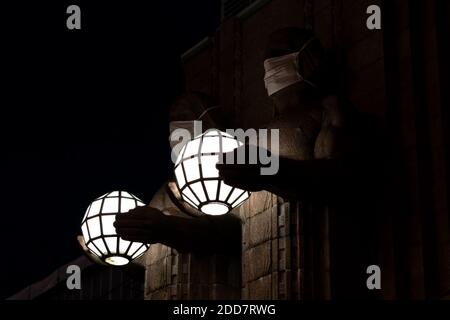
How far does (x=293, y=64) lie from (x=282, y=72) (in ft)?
0.57

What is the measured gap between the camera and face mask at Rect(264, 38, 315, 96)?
1451 cm

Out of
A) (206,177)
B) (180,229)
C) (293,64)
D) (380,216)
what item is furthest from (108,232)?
(380,216)

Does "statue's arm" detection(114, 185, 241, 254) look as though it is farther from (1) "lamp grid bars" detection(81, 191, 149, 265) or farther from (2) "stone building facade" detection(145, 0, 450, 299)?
(1) "lamp grid bars" detection(81, 191, 149, 265)

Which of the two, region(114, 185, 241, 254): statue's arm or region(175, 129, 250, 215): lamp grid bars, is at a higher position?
region(175, 129, 250, 215): lamp grid bars

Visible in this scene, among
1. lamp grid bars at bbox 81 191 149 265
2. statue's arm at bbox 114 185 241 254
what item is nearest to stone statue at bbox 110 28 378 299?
statue's arm at bbox 114 185 241 254

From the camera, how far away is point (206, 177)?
13430 millimetres

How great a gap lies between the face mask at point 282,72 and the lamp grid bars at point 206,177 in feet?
4.03

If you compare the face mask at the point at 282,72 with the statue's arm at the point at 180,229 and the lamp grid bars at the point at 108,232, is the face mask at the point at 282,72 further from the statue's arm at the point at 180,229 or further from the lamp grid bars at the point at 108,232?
the lamp grid bars at the point at 108,232

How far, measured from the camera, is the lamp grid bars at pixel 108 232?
50.4ft

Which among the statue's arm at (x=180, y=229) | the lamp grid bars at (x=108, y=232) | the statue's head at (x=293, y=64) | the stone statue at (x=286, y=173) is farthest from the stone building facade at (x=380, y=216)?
the lamp grid bars at (x=108, y=232)

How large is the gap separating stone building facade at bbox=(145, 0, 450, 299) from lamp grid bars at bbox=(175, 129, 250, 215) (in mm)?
676

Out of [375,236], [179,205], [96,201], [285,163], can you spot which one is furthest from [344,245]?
[96,201]

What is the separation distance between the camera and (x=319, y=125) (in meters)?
14.0
